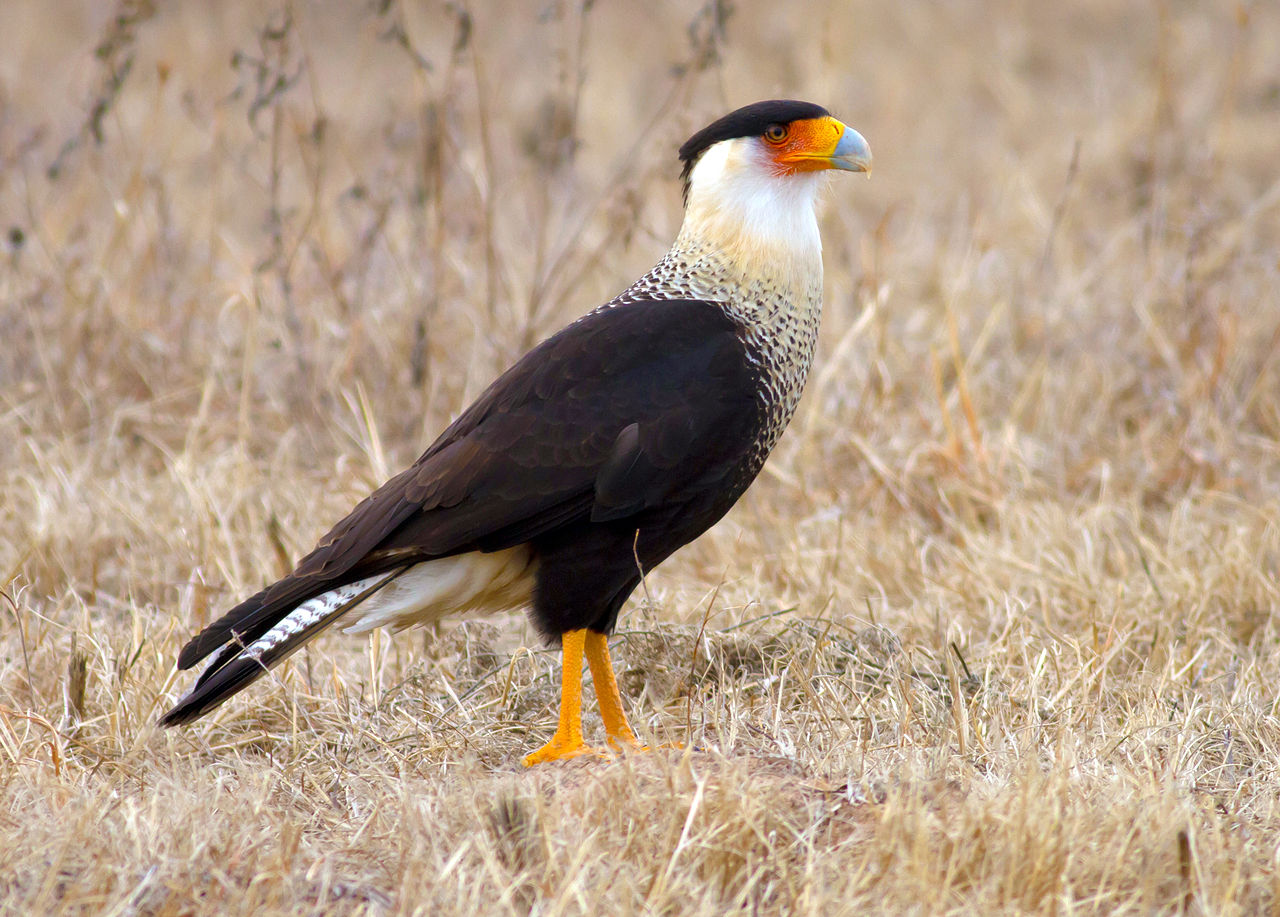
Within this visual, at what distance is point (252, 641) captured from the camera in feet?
9.14

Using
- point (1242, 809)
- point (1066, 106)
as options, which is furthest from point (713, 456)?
point (1066, 106)

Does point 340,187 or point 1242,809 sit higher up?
point 340,187

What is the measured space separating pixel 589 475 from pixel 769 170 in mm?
817

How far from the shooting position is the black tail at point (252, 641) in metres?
2.68

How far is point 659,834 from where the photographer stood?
7.22 ft

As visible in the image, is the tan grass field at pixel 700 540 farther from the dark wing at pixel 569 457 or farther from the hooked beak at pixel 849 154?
the hooked beak at pixel 849 154

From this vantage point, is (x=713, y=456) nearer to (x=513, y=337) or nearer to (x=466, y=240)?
(x=513, y=337)

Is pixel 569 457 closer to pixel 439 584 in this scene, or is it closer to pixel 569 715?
pixel 439 584

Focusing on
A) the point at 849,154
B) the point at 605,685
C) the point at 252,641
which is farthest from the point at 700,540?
the point at 252,641

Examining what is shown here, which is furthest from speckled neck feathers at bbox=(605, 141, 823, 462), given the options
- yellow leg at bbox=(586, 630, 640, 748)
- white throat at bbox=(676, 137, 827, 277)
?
yellow leg at bbox=(586, 630, 640, 748)

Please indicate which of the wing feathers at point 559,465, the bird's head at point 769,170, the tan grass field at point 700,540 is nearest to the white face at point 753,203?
the bird's head at point 769,170

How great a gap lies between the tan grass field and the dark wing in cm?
36

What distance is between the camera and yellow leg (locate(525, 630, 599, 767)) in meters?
2.76

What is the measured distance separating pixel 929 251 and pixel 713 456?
3992 mm
